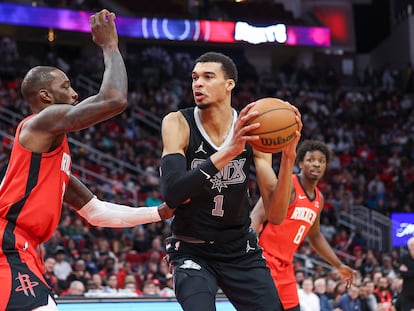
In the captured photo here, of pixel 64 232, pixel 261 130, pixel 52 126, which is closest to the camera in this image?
pixel 52 126

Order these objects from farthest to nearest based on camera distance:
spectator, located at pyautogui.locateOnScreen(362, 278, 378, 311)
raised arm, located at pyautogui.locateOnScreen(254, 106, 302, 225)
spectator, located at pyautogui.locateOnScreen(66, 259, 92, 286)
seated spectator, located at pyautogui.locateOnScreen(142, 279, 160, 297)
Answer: spectator, located at pyautogui.locateOnScreen(362, 278, 378, 311)
spectator, located at pyautogui.locateOnScreen(66, 259, 92, 286)
seated spectator, located at pyautogui.locateOnScreen(142, 279, 160, 297)
raised arm, located at pyautogui.locateOnScreen(254, 106, 302, 225)

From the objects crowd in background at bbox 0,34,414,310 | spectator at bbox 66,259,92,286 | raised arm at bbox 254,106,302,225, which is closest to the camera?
raised arm at bbox 254,106,302,225

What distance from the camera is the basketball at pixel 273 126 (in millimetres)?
4719

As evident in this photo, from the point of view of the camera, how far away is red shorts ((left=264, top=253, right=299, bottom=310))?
23.2 feet

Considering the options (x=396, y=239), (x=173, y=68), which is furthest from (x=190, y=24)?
(x=396, y=239)

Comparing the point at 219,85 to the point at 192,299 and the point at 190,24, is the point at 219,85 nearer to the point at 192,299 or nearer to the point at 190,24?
the point at 192,299

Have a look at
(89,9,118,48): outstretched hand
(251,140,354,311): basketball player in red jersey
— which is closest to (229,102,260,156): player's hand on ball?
(89,9,118,48): outstretched hand

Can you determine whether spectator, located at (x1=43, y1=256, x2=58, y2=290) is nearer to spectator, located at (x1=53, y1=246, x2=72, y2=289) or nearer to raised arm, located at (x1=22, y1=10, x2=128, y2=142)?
spectator, located at (x1=53, y1=246, x2=72, y2=289)

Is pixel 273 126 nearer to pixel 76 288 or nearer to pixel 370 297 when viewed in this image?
pixel 76 288

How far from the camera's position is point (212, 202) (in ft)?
16.9

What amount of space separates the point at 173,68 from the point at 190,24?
1.86 meters

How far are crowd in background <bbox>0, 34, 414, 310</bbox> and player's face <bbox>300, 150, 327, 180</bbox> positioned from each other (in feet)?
11.5

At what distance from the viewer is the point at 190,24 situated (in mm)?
28047

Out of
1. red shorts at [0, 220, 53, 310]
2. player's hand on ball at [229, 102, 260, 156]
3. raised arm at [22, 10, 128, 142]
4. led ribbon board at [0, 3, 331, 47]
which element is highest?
led ribbon board at [0, 3, 331, 47]
